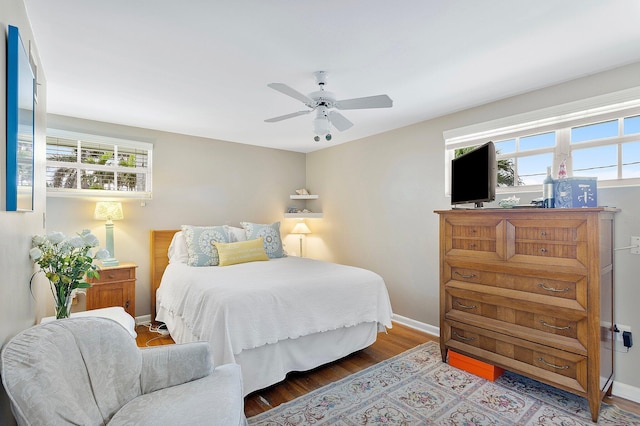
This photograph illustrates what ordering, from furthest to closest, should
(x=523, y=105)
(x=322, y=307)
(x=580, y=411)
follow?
(x=523, y=105), (x=322, y=307), (x=580, y=411)

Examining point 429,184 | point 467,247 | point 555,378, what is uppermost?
point 429,184

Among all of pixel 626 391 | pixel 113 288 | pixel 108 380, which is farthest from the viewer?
pixel 113 288

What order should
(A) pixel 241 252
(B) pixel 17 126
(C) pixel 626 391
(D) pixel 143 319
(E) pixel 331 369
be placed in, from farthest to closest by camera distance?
(D) pixel 143 319 → (A) pixel 241 252 → (E) pixel 331 369 → (C) pixel 626 391 → (B) pixel 17 126

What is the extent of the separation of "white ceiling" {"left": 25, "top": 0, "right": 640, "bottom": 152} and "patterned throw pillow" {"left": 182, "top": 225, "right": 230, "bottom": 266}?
4.45ft

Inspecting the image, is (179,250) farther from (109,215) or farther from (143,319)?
(143,319)

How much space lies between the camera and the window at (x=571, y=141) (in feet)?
7.68

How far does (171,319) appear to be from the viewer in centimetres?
311

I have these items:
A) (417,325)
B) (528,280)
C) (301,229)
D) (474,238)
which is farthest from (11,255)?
(301,229)

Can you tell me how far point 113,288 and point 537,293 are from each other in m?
3.88

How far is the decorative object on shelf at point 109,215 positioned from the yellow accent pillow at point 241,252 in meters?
1.12

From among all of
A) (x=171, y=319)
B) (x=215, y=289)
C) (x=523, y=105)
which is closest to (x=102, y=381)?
(x=215, y=289)

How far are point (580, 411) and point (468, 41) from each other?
2531 millimetres

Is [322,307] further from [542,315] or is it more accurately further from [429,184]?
[429,184]

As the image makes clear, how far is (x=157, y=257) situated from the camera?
3855mm
